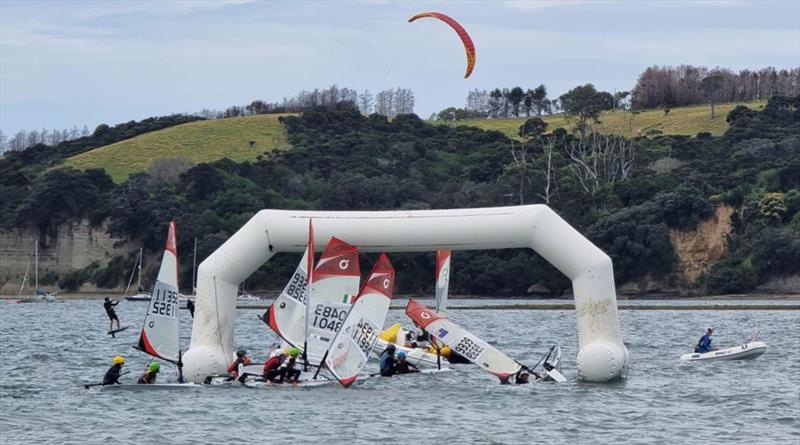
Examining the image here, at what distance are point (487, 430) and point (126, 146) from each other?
12058cm

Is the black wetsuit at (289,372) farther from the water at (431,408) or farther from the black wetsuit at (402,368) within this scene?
the black wetsuit at (402,368)

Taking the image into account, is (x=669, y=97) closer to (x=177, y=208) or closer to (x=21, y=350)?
(x=177, y=208)

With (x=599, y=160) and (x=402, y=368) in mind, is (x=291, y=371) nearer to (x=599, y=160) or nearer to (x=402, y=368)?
(x=402, y=368)

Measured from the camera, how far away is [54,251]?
381ft

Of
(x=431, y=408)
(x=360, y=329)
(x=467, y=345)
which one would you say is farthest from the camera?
(x=467, y=345)

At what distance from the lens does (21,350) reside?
48.4 meters

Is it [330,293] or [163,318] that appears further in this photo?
[330,293]

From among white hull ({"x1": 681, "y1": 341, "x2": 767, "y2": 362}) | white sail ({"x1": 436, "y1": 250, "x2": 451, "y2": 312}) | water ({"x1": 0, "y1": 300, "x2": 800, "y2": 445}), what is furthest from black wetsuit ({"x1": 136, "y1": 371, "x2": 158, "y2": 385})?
white hull ({"x1": 681, "y1": 341, "x2": 767, "y2": 362})

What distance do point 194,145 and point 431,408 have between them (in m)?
118

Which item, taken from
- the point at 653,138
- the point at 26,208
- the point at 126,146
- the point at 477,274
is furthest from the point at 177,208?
the point at 653,138

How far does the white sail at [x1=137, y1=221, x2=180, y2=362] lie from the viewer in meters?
31.0

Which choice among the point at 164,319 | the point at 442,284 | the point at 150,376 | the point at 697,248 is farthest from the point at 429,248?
the point at 697,248

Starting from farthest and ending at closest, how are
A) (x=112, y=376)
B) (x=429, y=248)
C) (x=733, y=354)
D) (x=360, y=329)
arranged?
(x=733, y=354) < (x=429, y=248) < (x=112, y=376) < (x=360, y=329)

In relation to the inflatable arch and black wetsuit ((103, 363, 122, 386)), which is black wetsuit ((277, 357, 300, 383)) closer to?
the inflatable arch
